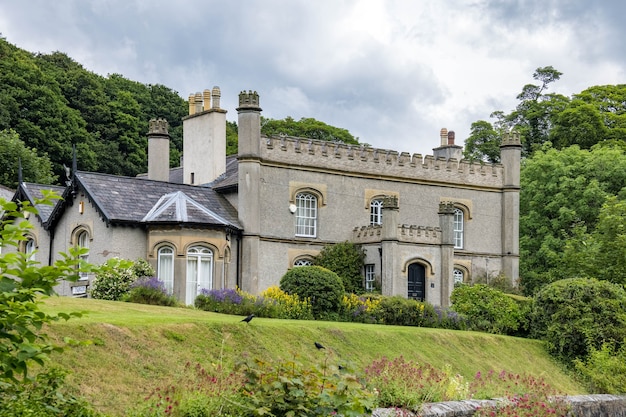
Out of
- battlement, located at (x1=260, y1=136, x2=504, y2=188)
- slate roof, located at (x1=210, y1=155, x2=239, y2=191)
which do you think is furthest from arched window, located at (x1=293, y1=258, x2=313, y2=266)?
slate roof, located at (x1=210, y1=155, x2=239, y2=191)

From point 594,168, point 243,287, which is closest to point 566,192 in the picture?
point 594,168

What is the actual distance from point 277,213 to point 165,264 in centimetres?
536

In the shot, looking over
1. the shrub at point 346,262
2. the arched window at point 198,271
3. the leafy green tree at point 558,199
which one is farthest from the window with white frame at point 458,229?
the arched window at point 198,271

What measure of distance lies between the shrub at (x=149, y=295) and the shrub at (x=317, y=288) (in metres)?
3.93

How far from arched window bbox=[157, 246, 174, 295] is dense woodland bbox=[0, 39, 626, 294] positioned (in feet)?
46.4

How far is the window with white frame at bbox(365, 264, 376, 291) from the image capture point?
1378 inches

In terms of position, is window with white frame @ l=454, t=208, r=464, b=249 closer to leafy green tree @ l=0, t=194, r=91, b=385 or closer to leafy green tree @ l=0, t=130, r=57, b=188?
leafy green tree @ l=0, t=130, r=57, b=188

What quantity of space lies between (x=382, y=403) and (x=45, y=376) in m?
5.85

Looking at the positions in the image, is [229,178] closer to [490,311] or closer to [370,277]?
[370,277]

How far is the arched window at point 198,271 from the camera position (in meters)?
30.9

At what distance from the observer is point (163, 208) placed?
31.5m

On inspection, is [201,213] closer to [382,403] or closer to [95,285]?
[95,285]

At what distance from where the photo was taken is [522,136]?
60.5 m

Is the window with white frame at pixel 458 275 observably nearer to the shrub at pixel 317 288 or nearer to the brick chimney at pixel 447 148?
the brick chimney at pixel 447 148
